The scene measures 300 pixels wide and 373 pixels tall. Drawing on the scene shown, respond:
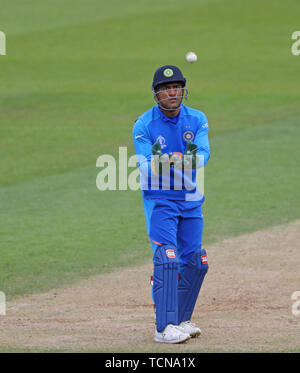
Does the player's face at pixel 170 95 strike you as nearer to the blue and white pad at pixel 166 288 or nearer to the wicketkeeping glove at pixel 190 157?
the wicketkeeping glove at pixel 190 157

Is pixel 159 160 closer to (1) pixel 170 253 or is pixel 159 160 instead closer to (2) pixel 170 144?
(2) pixel 170 144

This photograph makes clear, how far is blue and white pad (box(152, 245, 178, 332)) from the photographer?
7.27m

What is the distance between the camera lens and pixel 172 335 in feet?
23.5

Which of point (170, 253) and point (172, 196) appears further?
point (172, 196)

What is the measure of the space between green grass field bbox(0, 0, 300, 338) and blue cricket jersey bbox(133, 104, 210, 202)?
342cm

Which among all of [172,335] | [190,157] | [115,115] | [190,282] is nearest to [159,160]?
[190,157]

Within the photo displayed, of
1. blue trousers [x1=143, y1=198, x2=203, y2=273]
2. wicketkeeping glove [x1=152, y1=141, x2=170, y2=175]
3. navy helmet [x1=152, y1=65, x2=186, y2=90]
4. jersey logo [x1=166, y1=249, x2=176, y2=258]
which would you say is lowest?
jersey logo [x1=166, y1=249, x2=176, y2=258]

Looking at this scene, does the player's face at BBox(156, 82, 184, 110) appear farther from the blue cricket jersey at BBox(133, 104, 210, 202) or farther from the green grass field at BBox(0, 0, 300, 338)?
the green grass field at BBox(0, 0, 300, 338)

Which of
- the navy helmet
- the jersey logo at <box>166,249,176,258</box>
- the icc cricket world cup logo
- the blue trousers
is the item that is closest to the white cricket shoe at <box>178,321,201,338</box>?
the blue trousers

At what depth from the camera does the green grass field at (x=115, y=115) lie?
13.1m

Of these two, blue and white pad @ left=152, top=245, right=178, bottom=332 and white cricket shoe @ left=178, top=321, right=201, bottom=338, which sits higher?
blue and white pad @ left=152, top=245, right=178, bottom=332

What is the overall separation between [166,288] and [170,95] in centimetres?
177

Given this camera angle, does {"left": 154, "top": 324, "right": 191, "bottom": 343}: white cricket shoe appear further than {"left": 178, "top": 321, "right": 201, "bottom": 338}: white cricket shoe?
No

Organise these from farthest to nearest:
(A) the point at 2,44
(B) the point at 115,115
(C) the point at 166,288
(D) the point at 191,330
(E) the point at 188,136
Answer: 1. (A) the point at 2,44
2. (B) the point at 115,115
3. (E) the point at 188,136
4. (D) the point at 191,330
5. (C) the point at 166,288
